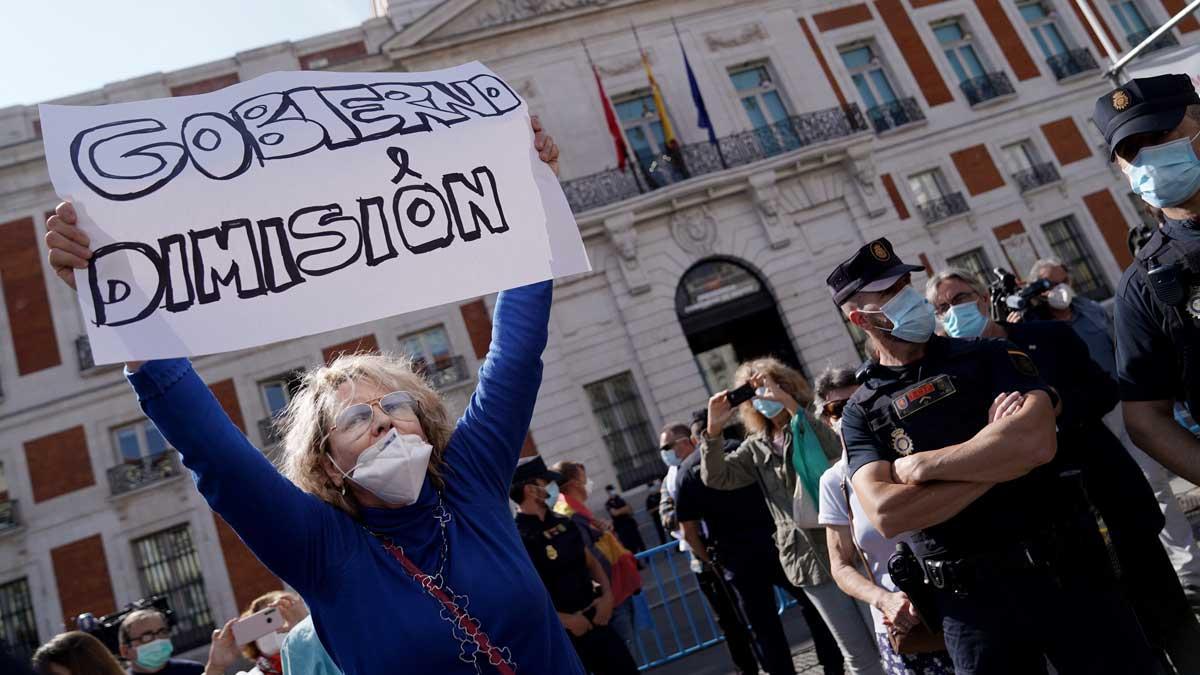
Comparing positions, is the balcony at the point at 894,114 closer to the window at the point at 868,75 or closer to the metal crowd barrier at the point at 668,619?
the window at the point at 868,75

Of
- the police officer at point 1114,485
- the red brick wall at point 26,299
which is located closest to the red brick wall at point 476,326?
the red brick wall at point 26,299

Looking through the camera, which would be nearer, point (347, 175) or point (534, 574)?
point (534, 574)

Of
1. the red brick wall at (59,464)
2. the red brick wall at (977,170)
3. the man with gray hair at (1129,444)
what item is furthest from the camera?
the red brick wall at (977,170)

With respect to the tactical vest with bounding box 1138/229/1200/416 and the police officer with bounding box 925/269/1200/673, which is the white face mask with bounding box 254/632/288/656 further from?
the tactical vest with bounding box 1138/229/1200/416

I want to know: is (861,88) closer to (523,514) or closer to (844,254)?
(844,254)

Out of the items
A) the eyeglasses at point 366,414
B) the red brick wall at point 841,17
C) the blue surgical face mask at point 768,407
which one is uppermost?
the red brick wall at point 841,17

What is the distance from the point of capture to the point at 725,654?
6867 mm

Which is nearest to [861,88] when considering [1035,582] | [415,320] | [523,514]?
[415,320]

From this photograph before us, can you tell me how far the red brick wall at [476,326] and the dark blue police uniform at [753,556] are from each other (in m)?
11.9

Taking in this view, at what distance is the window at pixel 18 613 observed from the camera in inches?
585

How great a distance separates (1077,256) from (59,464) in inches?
978

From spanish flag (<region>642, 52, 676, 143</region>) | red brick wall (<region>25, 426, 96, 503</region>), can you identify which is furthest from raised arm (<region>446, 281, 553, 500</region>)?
red brick wall (<region>25, 426, 96, 503</region>)

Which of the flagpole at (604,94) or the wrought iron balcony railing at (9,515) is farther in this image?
the flagpole at (604,94)

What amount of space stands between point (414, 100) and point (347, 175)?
15.7 inches
